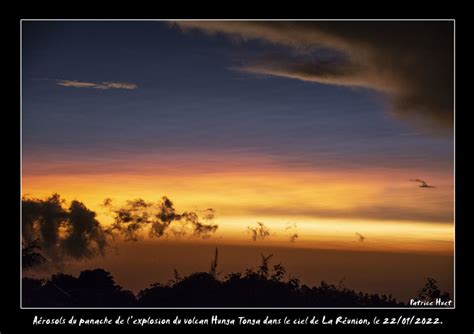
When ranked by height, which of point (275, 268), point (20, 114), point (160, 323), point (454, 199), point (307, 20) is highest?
point (307, 20)

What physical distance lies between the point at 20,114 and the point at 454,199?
40.2 feet

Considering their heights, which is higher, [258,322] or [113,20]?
[113,20]

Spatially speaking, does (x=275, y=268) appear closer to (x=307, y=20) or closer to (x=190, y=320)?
(x=190, y=320)

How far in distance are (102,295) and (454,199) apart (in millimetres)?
10143

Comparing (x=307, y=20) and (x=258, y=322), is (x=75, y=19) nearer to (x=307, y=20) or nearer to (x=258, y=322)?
(x=307, y=20)

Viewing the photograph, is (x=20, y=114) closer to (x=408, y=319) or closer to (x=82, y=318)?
(x=82, y=318)

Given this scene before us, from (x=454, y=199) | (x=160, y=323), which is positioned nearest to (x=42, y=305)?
(x=160, y=323)

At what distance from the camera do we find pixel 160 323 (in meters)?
19.5

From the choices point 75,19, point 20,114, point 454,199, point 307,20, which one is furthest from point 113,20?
point 454,199

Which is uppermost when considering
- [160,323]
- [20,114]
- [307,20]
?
[307,20]

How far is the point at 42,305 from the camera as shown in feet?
64.8

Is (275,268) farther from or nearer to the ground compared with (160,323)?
farther from the ground

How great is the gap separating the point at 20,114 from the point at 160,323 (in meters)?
6.88

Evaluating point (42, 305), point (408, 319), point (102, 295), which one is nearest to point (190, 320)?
point (102, 295)
